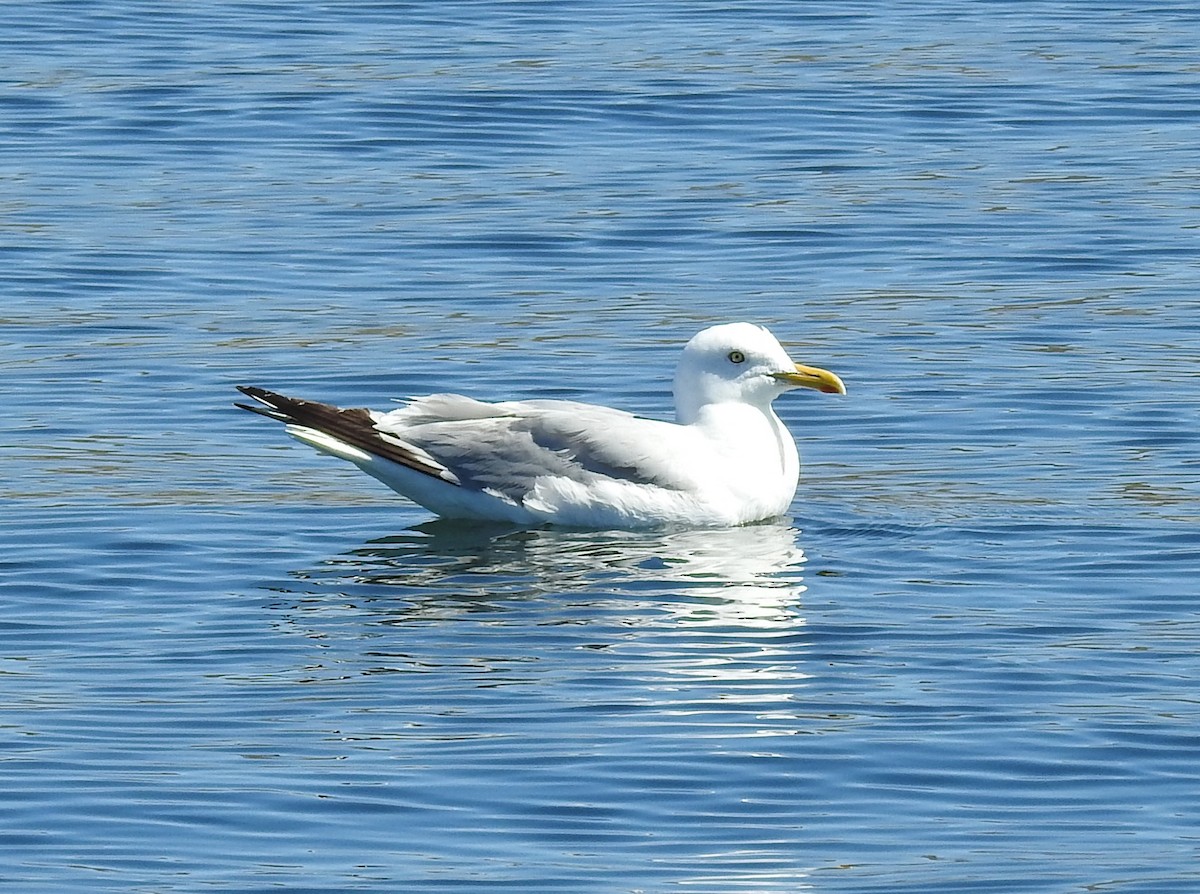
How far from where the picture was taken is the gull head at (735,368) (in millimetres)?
13758

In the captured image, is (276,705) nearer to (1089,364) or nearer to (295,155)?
(1089,364)

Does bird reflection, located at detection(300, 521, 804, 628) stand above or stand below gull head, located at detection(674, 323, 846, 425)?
below

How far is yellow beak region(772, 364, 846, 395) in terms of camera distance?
13.6m

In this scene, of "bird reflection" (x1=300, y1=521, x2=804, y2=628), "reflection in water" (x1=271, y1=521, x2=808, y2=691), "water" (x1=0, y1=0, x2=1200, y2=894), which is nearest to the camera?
"water" (x1=0, y1=0, x2=1200, y2=894)

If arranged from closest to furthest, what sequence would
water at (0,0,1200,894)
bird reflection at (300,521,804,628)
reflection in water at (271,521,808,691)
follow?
1. water at (0,0,1200,894)
2. reflection in water at (271,521,808,691)
3. bird reflection at (300,521,804,628)

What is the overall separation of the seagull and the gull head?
0.26 meters

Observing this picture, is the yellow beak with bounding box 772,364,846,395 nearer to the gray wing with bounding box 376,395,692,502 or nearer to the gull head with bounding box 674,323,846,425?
the gull head with bounding box 674,323,846,425

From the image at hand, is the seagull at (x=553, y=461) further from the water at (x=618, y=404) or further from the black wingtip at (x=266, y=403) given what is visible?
the water at (x=618, y=404)

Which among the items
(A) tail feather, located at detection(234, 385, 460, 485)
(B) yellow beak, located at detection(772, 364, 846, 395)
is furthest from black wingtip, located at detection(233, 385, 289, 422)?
(B) yellow beak, located at detection(772, 364, 846, 395)

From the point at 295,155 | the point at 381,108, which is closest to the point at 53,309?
the point at 295,155

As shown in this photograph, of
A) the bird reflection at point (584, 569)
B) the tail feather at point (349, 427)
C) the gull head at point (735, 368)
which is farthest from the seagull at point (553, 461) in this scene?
the gull head at point (735, 368)

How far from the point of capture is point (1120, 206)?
19812 mm

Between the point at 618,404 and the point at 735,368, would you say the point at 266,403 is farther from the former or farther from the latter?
the point at 618,404

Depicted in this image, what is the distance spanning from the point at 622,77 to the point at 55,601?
44.8ft
